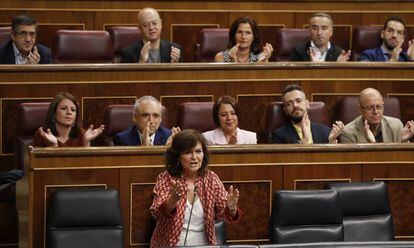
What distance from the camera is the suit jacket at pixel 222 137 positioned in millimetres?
3594

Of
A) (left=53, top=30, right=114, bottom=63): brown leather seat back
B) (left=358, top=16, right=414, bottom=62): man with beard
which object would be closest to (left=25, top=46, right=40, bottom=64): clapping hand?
(left=53, top=30, right=114, bottom=63): brown leather seat back

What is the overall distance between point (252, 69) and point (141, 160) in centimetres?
86

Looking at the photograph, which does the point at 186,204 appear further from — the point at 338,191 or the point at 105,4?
the point at 105,4

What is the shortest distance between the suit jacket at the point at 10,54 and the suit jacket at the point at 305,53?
3.05 feet

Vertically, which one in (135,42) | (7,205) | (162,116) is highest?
(135,42)

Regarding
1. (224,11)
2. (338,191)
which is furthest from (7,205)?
(224,11)

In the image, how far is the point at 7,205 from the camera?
3588 mm

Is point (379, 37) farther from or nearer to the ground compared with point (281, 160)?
farther from the ground

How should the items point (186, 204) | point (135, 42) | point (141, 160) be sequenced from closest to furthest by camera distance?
point (186, 204) → point (141, 160) → point (135, 42)

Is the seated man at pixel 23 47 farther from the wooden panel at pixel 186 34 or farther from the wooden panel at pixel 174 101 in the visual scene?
the wooden panel at pixel 186 34

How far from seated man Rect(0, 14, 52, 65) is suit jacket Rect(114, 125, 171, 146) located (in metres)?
0.66

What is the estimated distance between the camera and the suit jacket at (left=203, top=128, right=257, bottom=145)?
3594mm

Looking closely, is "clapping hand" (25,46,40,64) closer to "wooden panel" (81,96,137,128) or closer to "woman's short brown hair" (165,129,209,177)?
"wooden panel" (81,96,137,128)

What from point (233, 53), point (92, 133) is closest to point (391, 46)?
point (233, 53)
